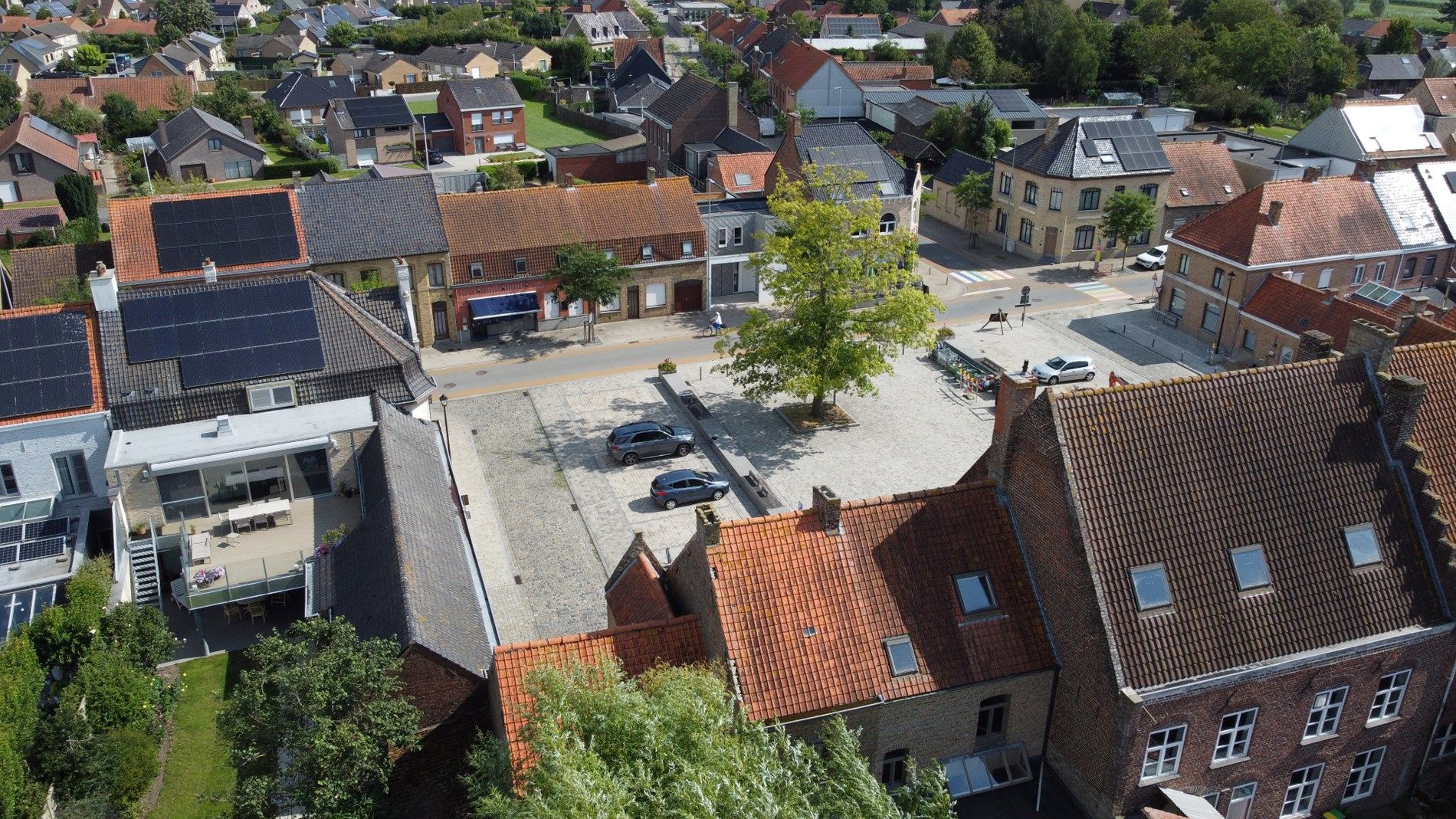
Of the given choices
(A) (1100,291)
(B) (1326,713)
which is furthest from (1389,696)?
(A) (1100,291)

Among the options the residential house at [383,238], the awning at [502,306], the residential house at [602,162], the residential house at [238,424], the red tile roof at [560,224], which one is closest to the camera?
the residential house at [238,424]

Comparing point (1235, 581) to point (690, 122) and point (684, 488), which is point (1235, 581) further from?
point (690, 122)

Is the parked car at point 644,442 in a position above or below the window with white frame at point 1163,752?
below

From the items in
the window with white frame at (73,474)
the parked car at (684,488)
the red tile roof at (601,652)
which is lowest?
the parked car at (684,488)

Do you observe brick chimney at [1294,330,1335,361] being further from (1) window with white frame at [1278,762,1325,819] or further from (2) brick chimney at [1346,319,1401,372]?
(1) window with white frame at [1278,762,1325,819]

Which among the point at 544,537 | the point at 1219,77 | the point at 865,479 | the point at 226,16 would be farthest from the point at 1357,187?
the point at 226,16

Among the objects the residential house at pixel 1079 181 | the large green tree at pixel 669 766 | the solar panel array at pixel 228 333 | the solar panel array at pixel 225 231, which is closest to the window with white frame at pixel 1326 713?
the large green tree at pixel 669 766

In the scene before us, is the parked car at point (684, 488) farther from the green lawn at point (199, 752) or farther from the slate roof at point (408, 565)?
the green lawn at point (199, 752)
